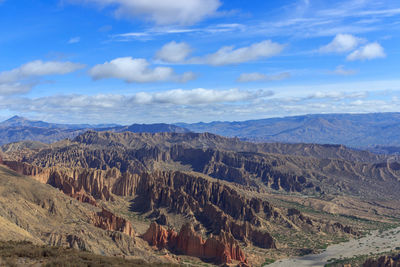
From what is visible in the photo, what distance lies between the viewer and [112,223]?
12381 cm

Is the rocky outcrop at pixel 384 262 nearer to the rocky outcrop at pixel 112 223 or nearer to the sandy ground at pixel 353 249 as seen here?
the sandy ground at pixel 353 249

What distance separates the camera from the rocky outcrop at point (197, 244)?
370 ft

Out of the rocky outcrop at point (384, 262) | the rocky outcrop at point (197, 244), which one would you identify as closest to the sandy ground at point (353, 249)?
the rocky outcrop at point (197, 244)

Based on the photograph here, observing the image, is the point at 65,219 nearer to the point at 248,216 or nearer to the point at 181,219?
the point at 181,219

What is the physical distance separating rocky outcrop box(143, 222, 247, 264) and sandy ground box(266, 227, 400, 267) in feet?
49.1

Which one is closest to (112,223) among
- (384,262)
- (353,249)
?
(384,262)

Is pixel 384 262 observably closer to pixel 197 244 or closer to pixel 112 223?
pixel 197 244

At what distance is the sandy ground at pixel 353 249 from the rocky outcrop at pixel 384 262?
68.8ft

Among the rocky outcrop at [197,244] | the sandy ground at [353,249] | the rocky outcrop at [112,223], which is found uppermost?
the rocky outcrop at [112,223]

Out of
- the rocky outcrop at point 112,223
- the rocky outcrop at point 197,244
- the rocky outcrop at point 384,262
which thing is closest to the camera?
the rocky outcrop at point 384,262

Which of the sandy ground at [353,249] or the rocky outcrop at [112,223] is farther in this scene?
the sandy ground at [353,249]

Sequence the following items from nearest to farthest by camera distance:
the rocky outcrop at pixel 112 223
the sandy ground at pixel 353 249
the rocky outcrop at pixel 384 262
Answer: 1. the rocky outcrop at pixel 384 262
2. the rocky outcrop at pixel 112 223
3. the sandy ground at pixel 353 249

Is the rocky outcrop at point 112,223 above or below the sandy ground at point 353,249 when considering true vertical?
above

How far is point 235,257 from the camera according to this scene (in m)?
113
